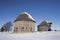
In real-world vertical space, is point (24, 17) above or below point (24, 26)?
above

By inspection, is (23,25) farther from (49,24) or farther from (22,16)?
(49,24)

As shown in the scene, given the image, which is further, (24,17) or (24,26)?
(24,17)

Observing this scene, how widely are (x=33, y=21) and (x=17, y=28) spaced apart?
15.8ft

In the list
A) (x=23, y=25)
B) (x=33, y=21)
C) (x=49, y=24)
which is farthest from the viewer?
(x=49, y=24)

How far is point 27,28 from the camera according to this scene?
36.7 meters

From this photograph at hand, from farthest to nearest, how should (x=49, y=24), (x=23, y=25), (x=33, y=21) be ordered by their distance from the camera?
(x=49, y=24) → (x=33, y=21) → (x=23, y=25)

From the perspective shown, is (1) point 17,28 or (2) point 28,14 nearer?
(1) point 17,28

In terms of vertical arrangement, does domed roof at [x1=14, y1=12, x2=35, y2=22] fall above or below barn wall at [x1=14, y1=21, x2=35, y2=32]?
above

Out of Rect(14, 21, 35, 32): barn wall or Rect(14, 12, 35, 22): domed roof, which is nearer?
Rect(14, 21, 35, 32): barn wall

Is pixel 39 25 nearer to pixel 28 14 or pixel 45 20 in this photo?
pixel 45 20

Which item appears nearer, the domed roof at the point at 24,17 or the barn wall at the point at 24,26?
the barn wall at the point at 24,26

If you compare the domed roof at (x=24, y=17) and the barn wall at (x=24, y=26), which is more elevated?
the domed roof at (x=24, y=17)

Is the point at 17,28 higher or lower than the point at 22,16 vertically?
lower

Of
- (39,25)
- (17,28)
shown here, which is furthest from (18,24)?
(39,25)
